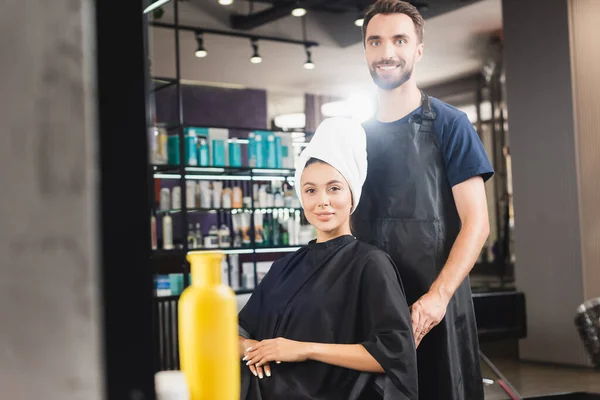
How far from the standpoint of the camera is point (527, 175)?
6387mm

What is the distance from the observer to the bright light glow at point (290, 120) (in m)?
8.80

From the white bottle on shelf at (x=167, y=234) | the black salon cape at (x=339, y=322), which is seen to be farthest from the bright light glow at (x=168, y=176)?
the black salon cape at (x=339, y=322)

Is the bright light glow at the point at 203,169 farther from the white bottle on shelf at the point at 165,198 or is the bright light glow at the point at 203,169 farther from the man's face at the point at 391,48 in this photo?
the man's face at the point at 391,48

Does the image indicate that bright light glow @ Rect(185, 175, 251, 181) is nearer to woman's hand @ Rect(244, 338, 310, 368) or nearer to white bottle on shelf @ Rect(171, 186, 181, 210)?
white bottle on shelf @ Rect(171, 186, 181, 210)

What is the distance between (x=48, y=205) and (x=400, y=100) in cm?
151

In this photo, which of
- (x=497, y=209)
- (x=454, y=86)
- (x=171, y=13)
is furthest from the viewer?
(x=454, y=86)

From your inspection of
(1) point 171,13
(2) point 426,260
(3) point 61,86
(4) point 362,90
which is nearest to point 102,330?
(3) point 61,86

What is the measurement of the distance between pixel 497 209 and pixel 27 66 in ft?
25.4

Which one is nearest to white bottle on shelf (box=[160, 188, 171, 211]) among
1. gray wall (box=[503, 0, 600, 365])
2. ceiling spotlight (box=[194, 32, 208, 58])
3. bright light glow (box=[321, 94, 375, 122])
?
ceiling spotlight (box=[194, 32, 208, 58])

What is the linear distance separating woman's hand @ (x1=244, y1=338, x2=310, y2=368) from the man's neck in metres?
0.71

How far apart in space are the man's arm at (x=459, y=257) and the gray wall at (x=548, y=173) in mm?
4522

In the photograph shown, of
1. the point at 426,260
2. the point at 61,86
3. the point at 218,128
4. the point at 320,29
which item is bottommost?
the point at 426,260

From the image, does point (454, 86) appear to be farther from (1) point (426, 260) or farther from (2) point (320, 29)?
(1) point (426, 260)

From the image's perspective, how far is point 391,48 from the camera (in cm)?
187
